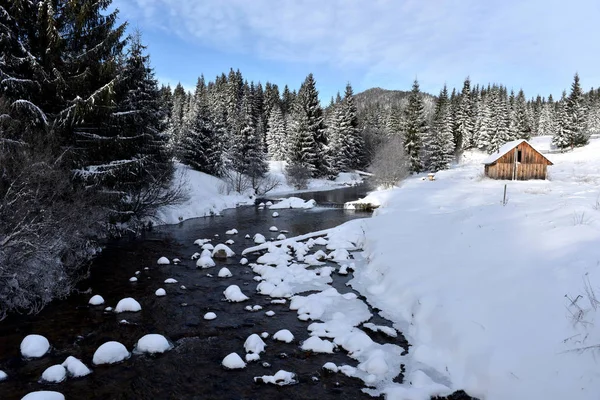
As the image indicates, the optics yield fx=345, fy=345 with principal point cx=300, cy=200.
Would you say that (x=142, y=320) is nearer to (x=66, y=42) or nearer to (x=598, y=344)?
(x=598, y=344)

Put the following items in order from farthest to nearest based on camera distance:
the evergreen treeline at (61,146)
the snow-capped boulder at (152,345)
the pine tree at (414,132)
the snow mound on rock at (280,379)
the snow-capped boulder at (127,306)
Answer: the pine tree at (414,132) < the snow-capped boulder at (127,306) < the evergreen treeline at (61,146) < the snow-capped boulder at (152,345) < the snow mound on rock at (280,379)

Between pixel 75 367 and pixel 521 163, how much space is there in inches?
1679

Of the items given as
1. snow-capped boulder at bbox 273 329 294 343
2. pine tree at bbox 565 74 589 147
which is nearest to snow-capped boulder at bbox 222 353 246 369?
snow-capped boulder at bbox 273 329 294 343

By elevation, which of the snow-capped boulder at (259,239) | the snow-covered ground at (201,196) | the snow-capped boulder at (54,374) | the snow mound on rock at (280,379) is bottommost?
the snow mound on rock at (280,379)

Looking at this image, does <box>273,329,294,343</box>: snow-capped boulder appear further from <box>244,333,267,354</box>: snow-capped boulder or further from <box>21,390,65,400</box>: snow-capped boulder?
<box>21,390,65,400</box>: snow-capped boulder

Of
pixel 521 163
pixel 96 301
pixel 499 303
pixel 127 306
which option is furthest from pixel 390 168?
pixel 96 301

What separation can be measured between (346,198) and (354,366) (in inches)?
1171

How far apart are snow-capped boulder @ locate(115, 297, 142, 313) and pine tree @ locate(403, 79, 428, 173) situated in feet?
165

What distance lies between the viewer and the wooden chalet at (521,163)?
1470 inches

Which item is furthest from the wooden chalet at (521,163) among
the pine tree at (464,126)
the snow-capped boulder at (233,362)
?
the snow-capped boulder at (233,362)

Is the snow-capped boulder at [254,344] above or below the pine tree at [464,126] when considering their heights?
below

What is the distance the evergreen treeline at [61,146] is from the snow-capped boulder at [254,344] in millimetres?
5570

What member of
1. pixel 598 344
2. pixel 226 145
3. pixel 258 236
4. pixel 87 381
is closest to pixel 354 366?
pixel 598 344

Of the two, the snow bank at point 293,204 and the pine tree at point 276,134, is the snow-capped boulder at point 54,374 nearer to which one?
the snow bank at point 293,204
